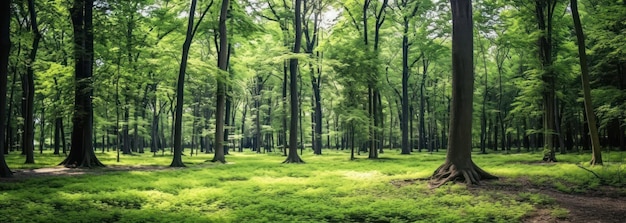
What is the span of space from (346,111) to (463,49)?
13.5 metres

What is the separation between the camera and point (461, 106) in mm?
12500

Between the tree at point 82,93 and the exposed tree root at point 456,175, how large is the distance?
15754 millimetres

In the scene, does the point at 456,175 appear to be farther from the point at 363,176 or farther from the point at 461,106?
the point at 363,176

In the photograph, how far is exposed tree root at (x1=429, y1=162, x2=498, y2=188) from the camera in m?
11.6

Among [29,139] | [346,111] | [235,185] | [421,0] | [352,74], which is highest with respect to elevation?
[421,0]

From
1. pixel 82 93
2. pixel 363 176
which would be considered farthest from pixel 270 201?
pixel 82 93

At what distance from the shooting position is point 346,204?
30.1ft

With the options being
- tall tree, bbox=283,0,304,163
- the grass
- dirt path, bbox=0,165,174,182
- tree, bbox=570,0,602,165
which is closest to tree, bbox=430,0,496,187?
the grass

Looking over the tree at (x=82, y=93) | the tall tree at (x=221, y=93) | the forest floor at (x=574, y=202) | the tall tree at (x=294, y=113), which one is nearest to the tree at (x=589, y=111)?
the forest floor at (x=574, y=202)

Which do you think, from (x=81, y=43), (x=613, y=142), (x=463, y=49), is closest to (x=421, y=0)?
(x=613, y=142)

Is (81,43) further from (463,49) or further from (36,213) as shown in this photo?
(463,49)

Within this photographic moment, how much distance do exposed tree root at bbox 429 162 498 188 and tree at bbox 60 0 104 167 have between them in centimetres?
1575

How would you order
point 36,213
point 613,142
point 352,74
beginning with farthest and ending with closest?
point 613,142 → point 352,74 → point 36,213

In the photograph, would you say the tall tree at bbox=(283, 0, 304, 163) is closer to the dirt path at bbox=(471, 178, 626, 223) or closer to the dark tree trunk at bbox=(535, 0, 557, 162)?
the dark tree trunk at bbox=(535, 0, 557, 162)
